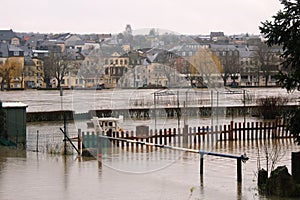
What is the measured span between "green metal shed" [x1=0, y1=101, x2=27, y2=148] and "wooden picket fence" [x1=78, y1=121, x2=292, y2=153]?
3.18 meters

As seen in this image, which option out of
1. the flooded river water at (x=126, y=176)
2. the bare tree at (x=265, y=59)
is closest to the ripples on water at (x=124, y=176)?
the flooded river water at (x=126, y=176)

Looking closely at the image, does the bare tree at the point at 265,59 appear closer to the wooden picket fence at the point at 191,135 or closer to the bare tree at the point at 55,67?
the bare tree at the point at 55,67

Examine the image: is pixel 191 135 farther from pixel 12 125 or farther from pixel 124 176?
pixel 124 176

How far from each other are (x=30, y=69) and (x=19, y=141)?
91.1 metres

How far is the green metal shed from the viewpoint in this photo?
24641mm

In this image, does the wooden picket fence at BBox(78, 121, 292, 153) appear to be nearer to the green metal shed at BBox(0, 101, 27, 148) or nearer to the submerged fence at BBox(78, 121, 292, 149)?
the submerged fence at BBox(78, 121, 292, 149)

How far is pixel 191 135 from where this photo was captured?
83.4ft

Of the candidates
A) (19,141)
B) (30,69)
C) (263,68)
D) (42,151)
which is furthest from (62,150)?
(30,69)

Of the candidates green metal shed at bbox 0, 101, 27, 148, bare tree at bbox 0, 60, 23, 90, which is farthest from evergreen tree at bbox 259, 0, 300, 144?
bare tree at bbox 0, 60, 23, 90

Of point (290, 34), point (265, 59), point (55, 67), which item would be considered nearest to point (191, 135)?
point (290, 34)

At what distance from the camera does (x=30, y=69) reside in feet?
375

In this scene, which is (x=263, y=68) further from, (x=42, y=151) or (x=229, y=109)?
(x=42, y=151)

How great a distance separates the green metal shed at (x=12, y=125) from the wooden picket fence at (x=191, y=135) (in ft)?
10.4

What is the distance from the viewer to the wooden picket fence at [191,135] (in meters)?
22.6
